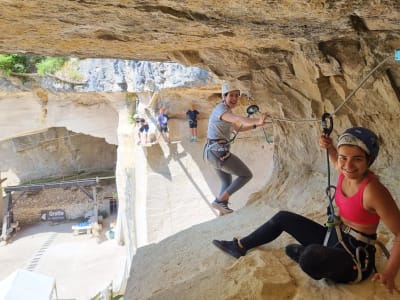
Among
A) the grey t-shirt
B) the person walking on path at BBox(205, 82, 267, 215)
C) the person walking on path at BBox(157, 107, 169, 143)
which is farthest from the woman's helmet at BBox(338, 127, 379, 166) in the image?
the person walking on path at BBox(157, 107, 169, 143)

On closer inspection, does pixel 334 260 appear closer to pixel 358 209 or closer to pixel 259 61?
pixel 358 209

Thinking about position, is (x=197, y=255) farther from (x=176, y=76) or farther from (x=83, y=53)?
(x=176, y=76)

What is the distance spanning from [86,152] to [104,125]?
13.7 ft

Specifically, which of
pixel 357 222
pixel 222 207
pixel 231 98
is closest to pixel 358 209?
pixel 357 222

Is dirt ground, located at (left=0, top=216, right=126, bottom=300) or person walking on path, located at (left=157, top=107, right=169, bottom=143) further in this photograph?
dirt ground, located at (left=0, top=216, right=126, bottom=300)

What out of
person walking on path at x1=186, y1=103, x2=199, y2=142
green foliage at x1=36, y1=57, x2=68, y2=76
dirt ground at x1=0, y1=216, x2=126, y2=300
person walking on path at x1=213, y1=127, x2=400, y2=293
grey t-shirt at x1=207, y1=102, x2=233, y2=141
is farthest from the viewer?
dirt ground at x1=0, y1=216, x2=126, y2=300

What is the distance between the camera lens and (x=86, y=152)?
1506 centimetres

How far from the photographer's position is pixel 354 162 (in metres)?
1.56

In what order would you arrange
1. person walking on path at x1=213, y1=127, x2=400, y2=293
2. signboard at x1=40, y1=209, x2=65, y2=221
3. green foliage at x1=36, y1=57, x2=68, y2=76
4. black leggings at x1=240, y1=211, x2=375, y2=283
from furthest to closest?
signboard at x1=40, y1=209, x2=65, y2=221
green foliage at x1=36, y1=57, x2=68, y2=76
black leggings at x1=240, y1=211, x2=375, y2=283
person walking on path at x1=213, y1=127, x2=400, y2=293

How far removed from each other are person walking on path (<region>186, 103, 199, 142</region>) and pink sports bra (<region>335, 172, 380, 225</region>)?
5.72m

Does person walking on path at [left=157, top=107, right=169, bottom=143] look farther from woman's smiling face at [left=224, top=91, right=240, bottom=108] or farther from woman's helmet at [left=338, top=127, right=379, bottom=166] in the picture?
woman's helmet at [left=338, top=127, right=379, bottom=166]

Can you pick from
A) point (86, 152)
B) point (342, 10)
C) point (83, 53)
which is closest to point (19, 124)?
point (86, 152)

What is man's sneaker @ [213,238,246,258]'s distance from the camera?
2.30m

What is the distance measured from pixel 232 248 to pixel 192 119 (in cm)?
508
